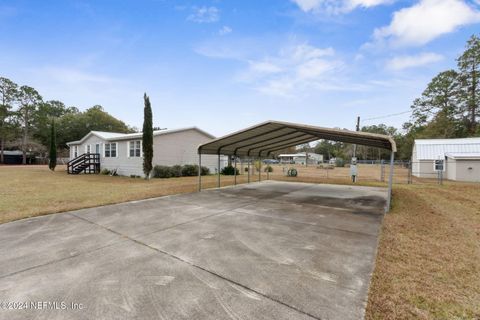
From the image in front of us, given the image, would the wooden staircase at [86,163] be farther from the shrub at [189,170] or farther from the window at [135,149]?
the shrub at [189,170]

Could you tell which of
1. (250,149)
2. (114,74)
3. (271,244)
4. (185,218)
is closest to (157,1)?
(114,74)

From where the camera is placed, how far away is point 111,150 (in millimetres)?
19375

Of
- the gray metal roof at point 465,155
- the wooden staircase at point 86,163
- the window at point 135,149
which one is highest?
the window at point 135,149

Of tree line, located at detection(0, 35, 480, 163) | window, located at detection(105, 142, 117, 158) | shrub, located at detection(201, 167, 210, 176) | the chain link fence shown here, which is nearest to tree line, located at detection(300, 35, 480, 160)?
tree line, located at detection(0, 35, 480, 163)

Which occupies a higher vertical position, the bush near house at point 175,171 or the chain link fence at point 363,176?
the bush near house at point 175,171

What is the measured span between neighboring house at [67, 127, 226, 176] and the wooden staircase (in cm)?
57

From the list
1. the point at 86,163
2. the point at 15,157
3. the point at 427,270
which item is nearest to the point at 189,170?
the point at 86,163

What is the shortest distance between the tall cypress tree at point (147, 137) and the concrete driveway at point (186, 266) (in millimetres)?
9271

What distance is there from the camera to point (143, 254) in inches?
141

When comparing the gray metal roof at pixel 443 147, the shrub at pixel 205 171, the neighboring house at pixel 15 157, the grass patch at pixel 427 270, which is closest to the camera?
the grass patch at pixel 427 270

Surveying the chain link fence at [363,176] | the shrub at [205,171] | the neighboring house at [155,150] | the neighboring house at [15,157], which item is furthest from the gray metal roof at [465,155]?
the neighboring house at [15,157]

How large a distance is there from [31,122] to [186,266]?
51.5 metres

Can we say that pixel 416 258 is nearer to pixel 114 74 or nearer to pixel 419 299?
pixel 419 299

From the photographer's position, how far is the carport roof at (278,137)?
6941 millimetres
